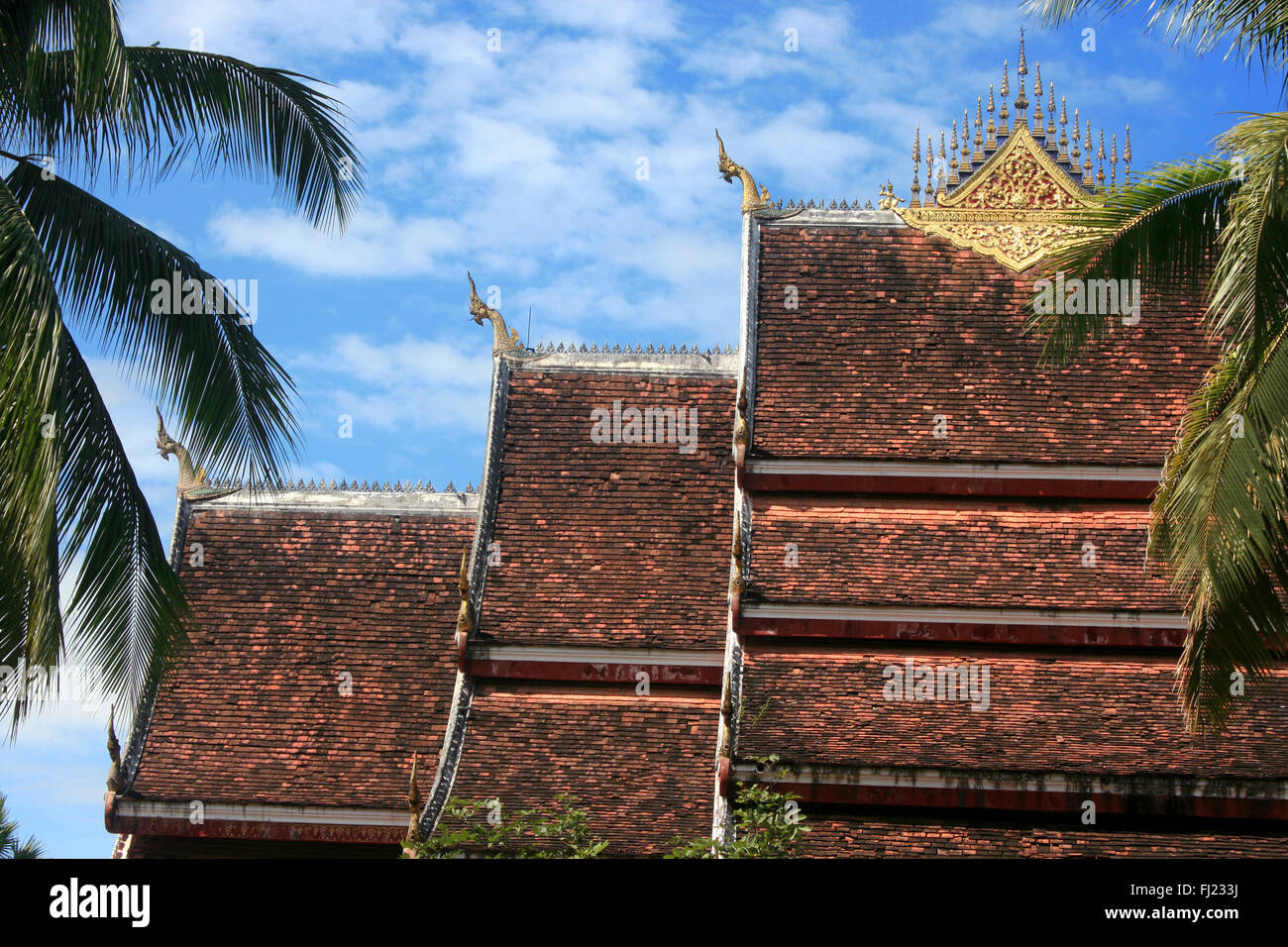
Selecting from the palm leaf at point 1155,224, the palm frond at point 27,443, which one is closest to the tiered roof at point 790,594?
the palm leaf at point 1155,224

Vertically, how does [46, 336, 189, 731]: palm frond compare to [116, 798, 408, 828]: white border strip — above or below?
above

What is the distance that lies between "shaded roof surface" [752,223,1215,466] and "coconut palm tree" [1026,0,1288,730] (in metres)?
7.55

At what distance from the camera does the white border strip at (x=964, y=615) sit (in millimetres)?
17672

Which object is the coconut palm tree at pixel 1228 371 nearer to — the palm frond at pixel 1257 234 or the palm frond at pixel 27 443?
the palm frond at pixel 1257 234

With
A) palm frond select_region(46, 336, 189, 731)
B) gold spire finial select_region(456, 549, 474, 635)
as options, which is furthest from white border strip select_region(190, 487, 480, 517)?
palm frond select_region(46, 336, 189, 731)

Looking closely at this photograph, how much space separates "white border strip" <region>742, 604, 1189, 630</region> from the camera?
17.7 m

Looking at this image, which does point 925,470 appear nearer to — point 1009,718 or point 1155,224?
point 1009,718

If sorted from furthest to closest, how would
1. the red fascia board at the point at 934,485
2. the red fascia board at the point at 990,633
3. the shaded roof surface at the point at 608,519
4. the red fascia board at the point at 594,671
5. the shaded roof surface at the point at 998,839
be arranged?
the shaded roof surface at the point at 608,519 < the red fascia board at the point at 594,671 < the red fascia board at the point at 934,485 < the red fascia board at the point at 990,633 < the shaded roof surface at the point at 998,839

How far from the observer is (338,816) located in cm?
1988

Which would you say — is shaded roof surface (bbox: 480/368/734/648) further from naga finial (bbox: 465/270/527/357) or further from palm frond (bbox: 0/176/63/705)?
palm frond (bbox: 0/176/63/705)

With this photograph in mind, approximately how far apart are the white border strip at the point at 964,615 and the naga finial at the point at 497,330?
267 inches

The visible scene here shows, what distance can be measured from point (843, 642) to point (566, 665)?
3.78 metres
